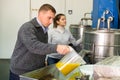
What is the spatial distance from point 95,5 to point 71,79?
74 cm

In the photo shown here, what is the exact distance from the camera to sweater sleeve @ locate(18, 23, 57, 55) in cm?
161

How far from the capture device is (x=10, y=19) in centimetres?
503

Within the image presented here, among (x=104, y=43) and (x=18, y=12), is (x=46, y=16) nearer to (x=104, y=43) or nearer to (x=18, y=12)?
(x=104, y=43)

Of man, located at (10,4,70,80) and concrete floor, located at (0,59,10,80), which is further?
concrete floor, located at (0,59,10,80)

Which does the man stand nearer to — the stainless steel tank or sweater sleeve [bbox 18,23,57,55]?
sweater sleeve [bbox 18,23,57,55]

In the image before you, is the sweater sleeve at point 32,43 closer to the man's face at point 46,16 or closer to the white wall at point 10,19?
the man's face at point 46,16

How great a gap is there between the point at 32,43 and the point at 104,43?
0.48 meters

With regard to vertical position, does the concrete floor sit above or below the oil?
below

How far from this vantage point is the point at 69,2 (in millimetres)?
4984

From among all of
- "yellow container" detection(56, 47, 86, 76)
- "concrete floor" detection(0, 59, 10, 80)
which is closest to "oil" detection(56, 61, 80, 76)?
"yellow container" detection(56, 47, 86, 76)

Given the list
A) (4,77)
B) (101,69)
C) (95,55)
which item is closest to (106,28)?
(95,55)

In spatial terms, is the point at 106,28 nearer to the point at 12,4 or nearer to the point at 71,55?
the point at 71,55

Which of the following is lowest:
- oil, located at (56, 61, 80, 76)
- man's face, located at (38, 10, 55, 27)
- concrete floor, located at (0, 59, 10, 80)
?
concrete floor, located at (0, 59, 10, 80)

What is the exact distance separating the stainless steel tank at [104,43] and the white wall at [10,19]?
346cm
